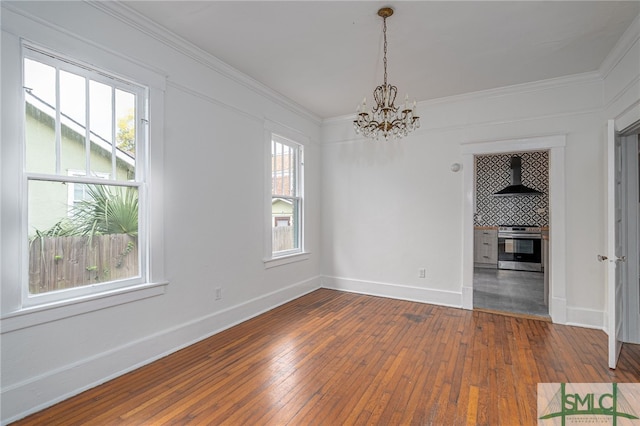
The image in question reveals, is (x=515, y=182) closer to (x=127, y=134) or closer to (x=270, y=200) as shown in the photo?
(x=270, y=200)

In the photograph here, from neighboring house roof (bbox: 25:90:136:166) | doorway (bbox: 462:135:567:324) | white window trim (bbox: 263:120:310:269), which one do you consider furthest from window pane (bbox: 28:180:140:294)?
doorway (bbox: 462:135:567:324)

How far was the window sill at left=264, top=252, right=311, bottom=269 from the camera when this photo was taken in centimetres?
407

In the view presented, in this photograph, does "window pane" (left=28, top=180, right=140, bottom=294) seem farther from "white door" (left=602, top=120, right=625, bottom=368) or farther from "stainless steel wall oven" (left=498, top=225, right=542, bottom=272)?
"stainless steel wall oven" (left=498, top=225, right=542, bottom=272)

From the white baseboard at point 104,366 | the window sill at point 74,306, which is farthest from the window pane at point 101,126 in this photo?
Result: the white baseboard at point 104,366

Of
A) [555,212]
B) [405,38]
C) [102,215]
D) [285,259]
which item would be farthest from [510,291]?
[102,215]

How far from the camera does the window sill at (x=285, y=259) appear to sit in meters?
4.07

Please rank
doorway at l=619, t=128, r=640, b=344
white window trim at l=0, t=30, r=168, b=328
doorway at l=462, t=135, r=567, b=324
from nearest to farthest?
1. white window trim at l=0, t=30, r=168, b=328
2. doorway at l=619, t=128, r=640, b=344
3. doorway at l=462, t=135, r=567, b=324

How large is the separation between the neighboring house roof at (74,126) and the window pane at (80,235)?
0.27 metres

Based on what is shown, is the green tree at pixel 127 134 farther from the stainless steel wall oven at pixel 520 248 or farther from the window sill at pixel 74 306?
the stainless steel wall oven at pixel 520 248

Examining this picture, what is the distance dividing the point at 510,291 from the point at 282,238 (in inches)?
152

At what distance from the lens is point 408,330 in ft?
11.1

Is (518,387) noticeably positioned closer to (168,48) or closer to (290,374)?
(290,374)

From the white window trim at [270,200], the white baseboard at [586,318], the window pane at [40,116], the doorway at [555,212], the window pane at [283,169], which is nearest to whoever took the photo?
the window pane at [40,116]

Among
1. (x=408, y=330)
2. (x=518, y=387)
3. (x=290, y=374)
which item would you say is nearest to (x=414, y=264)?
(x=408, y=330)
